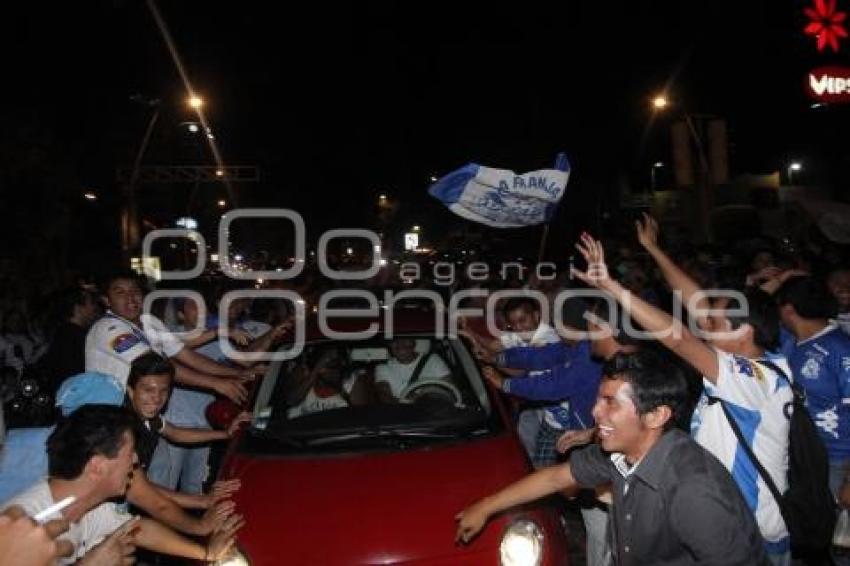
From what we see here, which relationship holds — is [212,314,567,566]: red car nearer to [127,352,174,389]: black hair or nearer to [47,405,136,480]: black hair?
[127,352,174,389]: black hair

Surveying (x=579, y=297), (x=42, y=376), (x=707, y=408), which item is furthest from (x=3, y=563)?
(x=42, y=376)

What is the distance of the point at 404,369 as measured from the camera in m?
4.96

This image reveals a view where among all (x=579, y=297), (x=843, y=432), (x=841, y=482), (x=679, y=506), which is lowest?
(x=841, y=482)

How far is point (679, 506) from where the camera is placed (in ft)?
7.19

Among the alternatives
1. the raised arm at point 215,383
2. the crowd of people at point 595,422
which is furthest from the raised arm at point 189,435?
the raised arm at point 215,383

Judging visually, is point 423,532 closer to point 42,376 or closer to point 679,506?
point 679,506

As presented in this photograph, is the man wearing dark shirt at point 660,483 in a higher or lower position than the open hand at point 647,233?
lower

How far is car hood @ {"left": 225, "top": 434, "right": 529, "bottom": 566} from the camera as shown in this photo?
3133 mm

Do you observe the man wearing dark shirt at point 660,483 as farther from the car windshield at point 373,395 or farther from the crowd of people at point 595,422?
the car windshield at point 373,395

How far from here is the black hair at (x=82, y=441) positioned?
256 cm

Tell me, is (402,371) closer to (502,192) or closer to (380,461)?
(380,461)

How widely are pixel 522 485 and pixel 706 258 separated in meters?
7.05

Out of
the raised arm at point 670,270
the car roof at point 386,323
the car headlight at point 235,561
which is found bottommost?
the car headlight at point 235,561

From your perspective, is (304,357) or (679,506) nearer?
(679,506)
